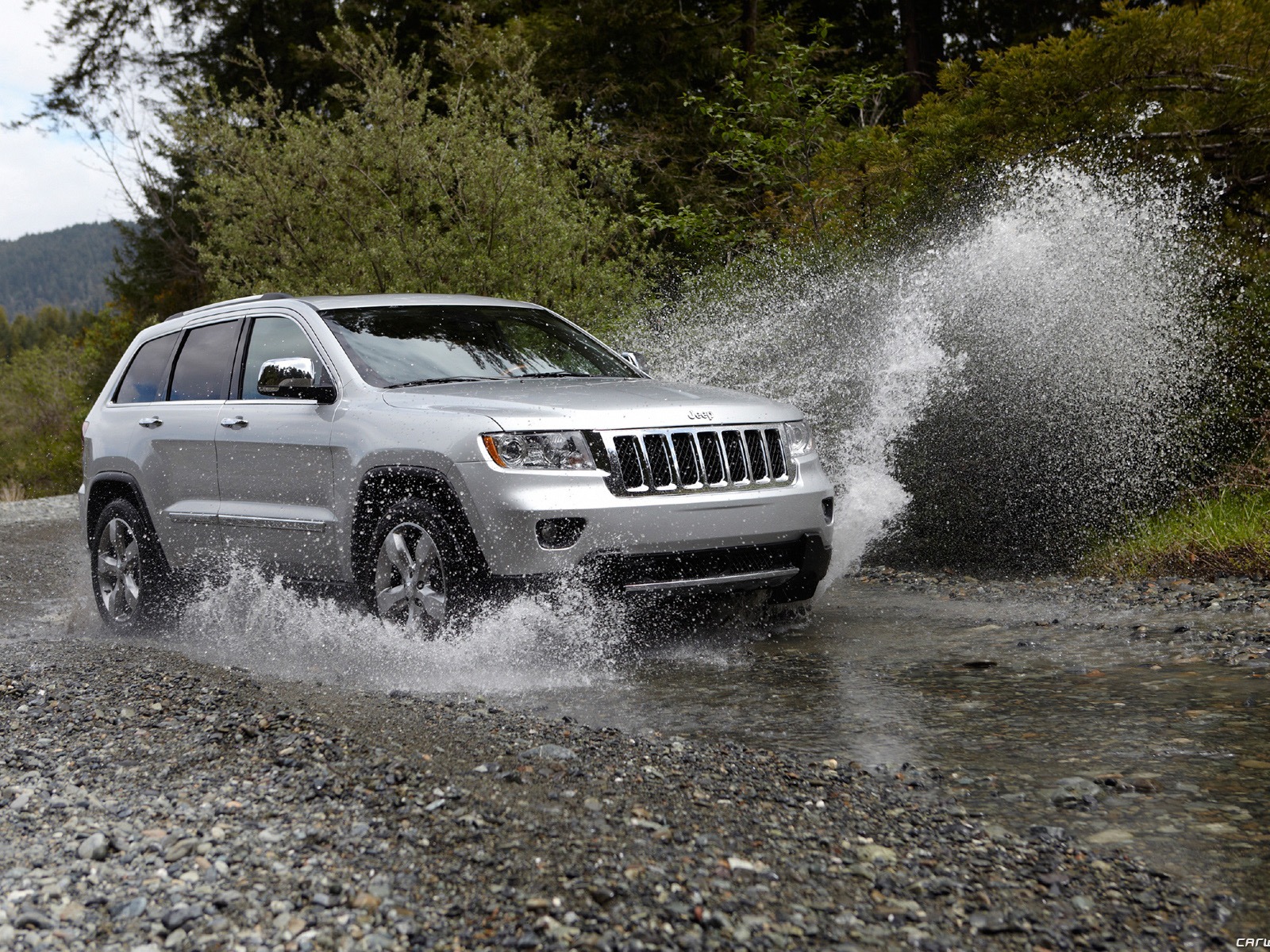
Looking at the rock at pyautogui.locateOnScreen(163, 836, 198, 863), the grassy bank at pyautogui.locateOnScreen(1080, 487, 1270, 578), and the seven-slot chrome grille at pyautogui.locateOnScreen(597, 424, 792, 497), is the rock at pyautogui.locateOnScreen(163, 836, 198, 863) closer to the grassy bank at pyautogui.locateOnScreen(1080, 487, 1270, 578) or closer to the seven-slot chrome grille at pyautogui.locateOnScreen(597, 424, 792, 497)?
the seven-slot chrome grille at pyautogui.locateOnScreen(597, 424, 792, 497)

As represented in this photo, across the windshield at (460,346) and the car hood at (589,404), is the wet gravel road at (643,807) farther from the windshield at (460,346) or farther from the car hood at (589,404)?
the windshield at (460,346)

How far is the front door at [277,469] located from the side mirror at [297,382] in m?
0.06

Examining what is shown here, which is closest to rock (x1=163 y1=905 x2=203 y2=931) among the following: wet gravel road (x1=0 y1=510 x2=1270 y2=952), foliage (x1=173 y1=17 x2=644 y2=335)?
→ wet gravel road (x1=0 y1=510 x2=1270 y2=952)

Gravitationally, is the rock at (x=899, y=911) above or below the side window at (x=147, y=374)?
below

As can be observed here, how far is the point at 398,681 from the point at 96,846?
2.22m

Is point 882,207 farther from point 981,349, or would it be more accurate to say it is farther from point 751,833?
point 751,833

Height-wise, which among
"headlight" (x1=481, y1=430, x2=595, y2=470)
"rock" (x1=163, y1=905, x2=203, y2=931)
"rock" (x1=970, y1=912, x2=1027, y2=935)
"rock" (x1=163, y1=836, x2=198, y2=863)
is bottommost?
"rock" (x1=970, y1=912, x2=1027, y2=935)

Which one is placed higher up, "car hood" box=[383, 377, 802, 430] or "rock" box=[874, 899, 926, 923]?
"car hood" box=[383, 377, 802, 430]

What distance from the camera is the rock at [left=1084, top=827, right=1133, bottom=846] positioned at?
10.8 ft

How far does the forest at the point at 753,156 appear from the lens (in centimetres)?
890

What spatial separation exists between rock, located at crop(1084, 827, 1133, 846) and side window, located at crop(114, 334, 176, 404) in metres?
5.86

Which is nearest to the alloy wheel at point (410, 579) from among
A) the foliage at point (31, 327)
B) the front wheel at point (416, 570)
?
Result: the front wheel at point (416, 570)

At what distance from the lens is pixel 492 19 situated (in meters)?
28.2

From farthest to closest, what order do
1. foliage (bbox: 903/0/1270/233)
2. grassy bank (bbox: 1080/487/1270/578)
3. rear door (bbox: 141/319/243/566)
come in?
foliage (bbox: 903/0/1270/233)
grassy bank (bbox: 1080/487/1270/578)
rear door (bbox: 141/319/243/566)
